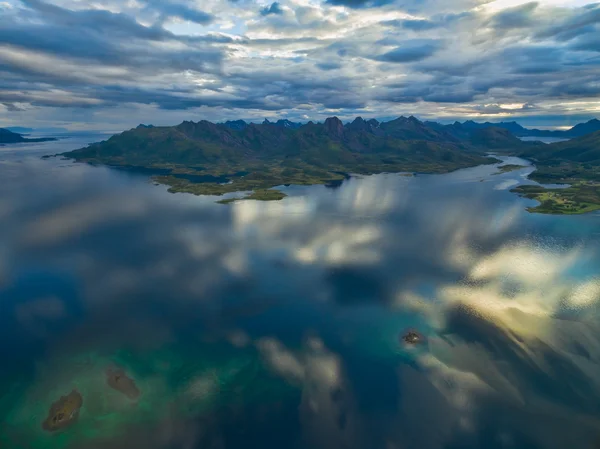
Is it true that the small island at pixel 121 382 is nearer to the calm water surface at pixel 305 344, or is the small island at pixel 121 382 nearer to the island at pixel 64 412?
the calm water surface at pixel 305 344

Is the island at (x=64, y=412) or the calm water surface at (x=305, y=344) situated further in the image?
the island at (x=64, y=412)

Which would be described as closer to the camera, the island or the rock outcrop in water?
the island

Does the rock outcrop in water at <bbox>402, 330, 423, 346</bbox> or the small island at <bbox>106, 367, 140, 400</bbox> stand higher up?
the rock outcrop in water at <bbox>402, 330, 423, 346</bbox>

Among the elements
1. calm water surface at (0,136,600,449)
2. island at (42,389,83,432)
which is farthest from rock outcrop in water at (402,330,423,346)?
island at (42,389,83,432)

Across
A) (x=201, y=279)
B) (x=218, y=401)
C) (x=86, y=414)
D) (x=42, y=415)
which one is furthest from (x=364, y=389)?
(x=201, y=279)

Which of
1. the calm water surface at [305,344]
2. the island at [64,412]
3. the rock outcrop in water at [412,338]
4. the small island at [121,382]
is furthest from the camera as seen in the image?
the rock outcrop in water at [412,338]

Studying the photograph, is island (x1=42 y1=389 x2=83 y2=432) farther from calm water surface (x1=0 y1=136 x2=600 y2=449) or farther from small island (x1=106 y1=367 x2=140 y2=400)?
small island (x1=106 y1=367 x2=140 y2=400)

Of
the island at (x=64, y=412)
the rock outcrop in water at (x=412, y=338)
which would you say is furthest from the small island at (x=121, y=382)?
the rock outcrop in water at (x=412, y=338)
